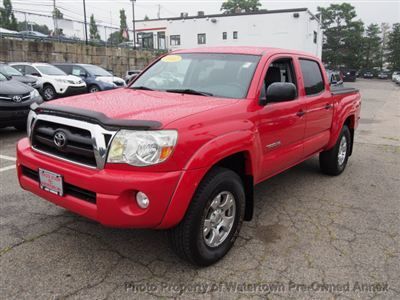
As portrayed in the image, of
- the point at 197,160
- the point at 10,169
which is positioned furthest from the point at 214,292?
the point at 10,169

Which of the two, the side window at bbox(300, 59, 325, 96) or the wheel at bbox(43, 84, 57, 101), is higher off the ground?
the side window at bbox(300, 59, 325, 96)

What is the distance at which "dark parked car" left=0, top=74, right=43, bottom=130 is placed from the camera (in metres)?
7.27

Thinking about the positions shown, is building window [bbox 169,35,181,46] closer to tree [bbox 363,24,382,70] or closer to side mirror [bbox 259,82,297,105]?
tree [bbox 363,24,382,70]

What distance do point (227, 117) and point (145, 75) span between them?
1673mm

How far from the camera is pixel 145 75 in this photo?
432 centimetres

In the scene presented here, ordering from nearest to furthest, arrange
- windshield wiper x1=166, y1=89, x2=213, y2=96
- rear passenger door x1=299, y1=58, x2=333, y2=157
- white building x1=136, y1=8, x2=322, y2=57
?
windshield wiper x1=166, y1=89, x2=213, y2=96 < rear passenger door x1=299, y1=58, x2=333, y2=157 < white building x1=136, y1=8, x2=322, y2=57

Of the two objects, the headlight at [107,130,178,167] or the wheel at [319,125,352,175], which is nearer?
the headlight at [107,130,178,167]

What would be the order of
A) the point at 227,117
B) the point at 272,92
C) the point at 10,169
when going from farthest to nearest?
the point at 10,169 < the point at 272,92 < the point at 227,117

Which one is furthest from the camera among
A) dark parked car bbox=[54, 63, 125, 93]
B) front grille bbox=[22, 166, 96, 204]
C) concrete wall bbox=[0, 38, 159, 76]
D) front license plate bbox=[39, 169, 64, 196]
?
concrete wall bbox=[0, 38, 159, 76]

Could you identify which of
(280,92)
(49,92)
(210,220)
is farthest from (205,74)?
(49,92)

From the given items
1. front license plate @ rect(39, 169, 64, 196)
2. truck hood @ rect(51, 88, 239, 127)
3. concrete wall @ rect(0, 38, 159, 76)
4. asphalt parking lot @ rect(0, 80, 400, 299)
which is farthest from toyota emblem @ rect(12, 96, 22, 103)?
concrete wall @ rect(0, 38, 159, 76)

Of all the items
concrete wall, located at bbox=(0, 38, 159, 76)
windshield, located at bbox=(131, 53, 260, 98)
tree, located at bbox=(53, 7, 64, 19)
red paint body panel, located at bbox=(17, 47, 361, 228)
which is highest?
tree, located at bbox=(53, 7, 64, 19)

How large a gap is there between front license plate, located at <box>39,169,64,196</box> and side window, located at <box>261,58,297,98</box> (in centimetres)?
206

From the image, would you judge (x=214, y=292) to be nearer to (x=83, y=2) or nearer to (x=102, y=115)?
(x=102, y=115)
